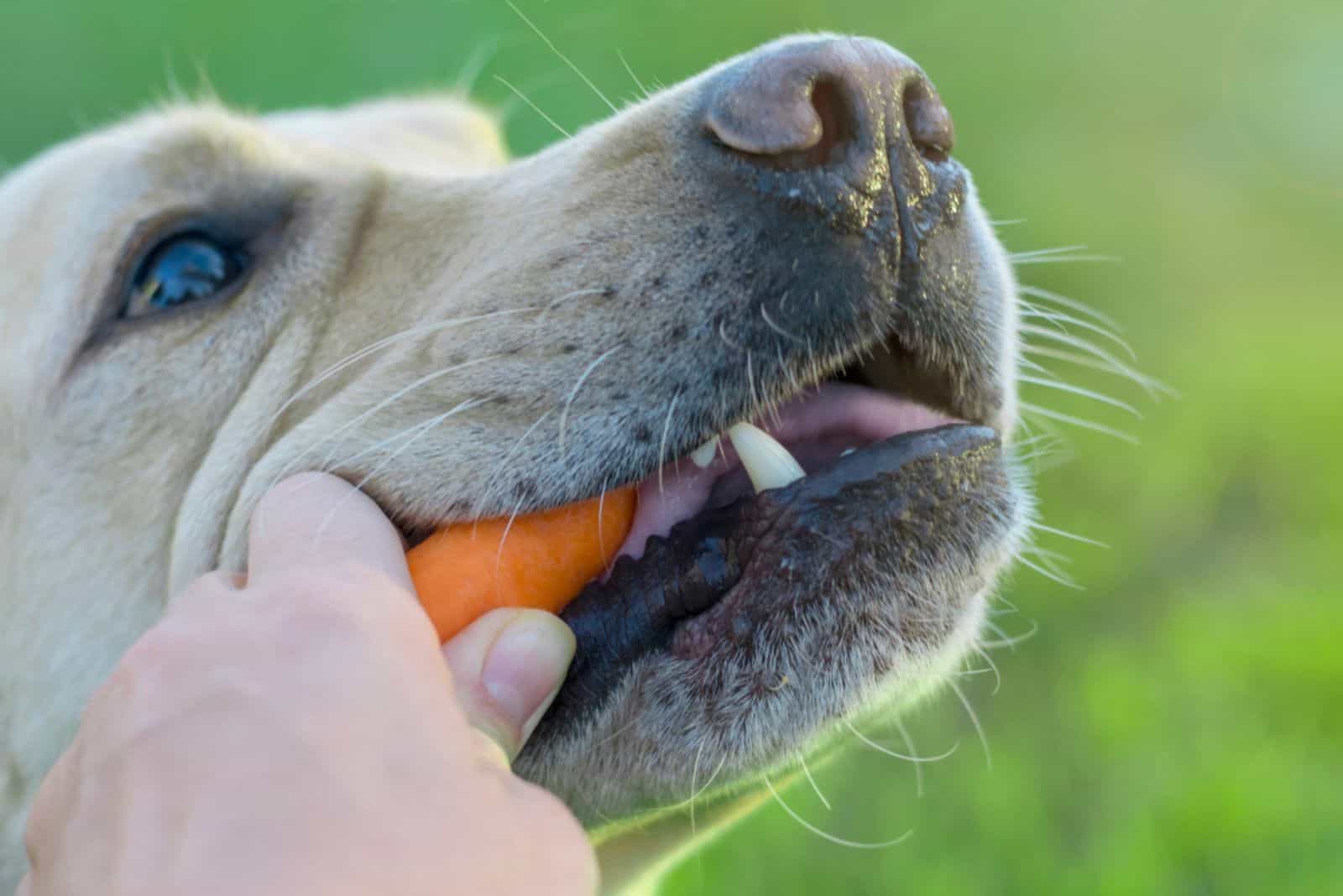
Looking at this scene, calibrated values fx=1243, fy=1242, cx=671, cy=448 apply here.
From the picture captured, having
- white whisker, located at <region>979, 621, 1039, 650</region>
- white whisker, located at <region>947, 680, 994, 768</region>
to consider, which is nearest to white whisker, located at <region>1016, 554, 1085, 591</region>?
white whisker, located at <region>979, 621, 1039, 650</region>

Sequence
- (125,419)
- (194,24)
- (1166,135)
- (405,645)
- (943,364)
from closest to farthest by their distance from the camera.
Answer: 1. (405,645)
2. (943,364)
3. (125,419)
4. (194,24)
5. (1166,135)

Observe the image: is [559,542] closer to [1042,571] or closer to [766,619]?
[766,619]

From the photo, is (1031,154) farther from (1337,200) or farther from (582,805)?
(582,805)

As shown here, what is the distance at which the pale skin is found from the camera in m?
1.23

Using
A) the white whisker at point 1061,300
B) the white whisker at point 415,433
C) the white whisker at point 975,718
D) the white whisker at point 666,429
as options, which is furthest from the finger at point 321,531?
the white whisker at point 1061,300

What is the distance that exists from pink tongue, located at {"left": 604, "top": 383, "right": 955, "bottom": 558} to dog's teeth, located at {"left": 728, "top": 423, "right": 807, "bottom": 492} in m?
0.12

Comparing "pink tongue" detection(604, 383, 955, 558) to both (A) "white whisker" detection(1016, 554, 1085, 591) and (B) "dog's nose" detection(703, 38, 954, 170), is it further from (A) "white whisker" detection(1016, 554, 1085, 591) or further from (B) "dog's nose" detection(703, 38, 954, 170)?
(B) "dog's nose" detection(703, 38, 954, 170)

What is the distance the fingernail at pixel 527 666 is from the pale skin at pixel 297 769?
0.04 m

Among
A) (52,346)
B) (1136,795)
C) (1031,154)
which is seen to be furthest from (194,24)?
(1136,795)

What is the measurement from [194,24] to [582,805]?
22.8 ft

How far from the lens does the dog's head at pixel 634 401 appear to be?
6.08 feet

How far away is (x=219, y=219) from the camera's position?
2.72 metres

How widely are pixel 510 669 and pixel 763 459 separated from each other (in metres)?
0.50

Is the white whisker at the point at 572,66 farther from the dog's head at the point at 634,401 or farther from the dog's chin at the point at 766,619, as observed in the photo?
the dog's chin at the point at 766,619
